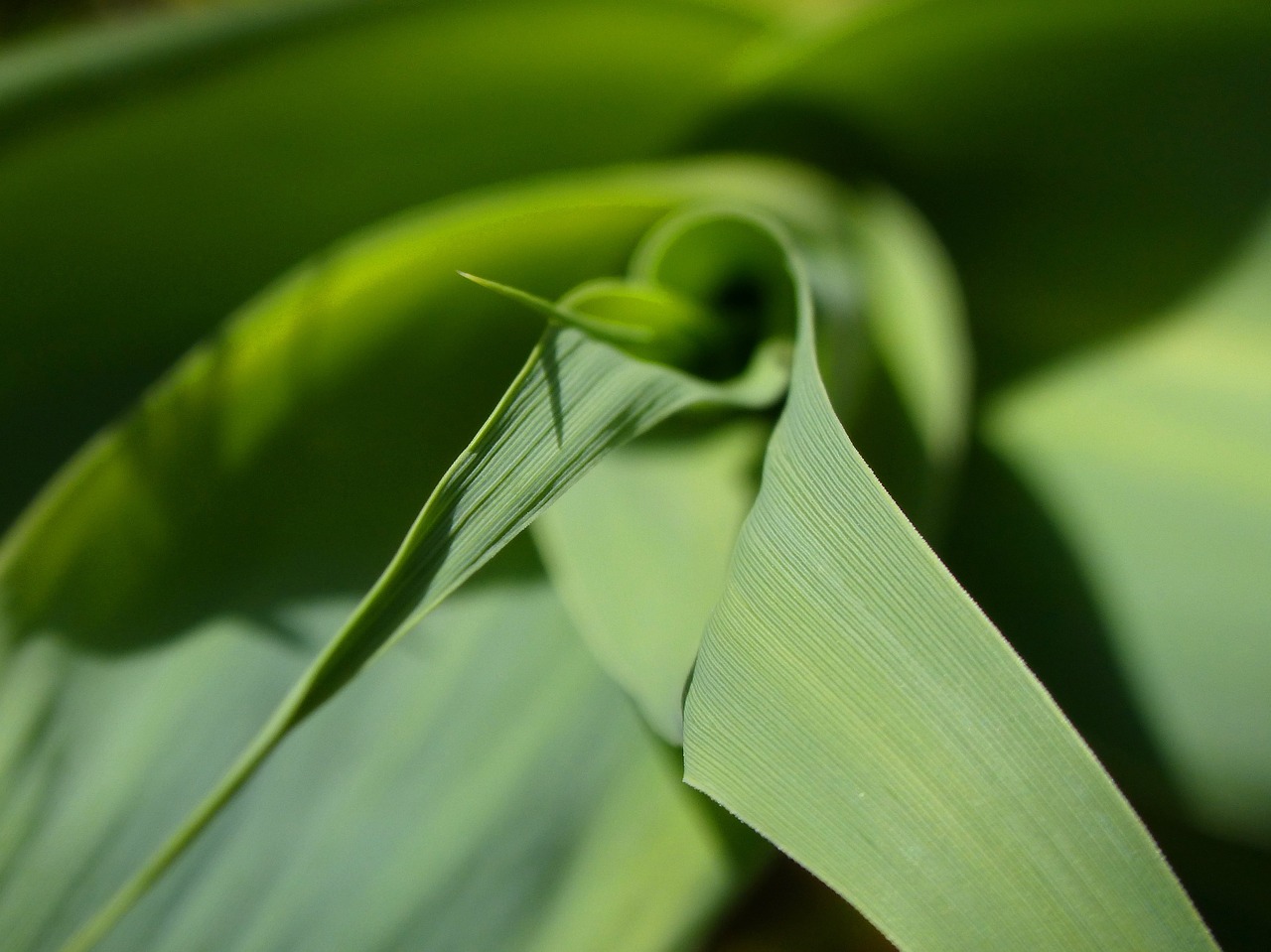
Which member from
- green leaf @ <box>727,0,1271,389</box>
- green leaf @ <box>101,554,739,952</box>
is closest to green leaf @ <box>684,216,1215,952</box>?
green leaf @ <box>101,554,739,952</box>

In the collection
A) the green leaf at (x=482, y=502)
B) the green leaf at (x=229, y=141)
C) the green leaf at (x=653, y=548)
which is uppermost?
the green leaf at (x=229, y=141)

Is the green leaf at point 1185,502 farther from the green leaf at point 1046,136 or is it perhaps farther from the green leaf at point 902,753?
the green leaf at point 902,753

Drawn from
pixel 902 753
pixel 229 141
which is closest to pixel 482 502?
pixel 902 753

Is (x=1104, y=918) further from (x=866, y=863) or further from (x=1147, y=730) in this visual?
(x=1147, y=730)

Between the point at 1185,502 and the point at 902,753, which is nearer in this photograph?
the point at 902,753

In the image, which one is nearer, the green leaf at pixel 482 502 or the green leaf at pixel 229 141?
the green leaf at pixel 482 502

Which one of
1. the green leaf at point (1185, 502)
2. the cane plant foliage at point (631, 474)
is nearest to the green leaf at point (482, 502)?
the cane plant foliage at point (631, 474)

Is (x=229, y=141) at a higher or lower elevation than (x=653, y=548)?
higher

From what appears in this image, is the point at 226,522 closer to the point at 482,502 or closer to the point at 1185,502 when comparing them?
the point at 482,502
